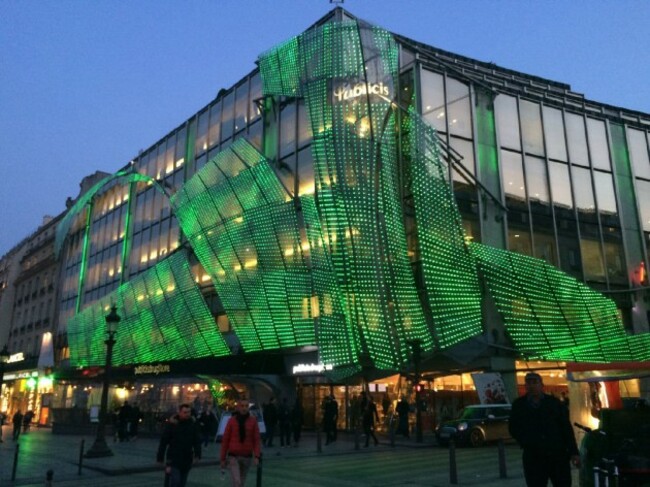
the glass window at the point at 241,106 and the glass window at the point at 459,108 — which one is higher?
the glass window at the point at 241,106

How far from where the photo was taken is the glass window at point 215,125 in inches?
1599

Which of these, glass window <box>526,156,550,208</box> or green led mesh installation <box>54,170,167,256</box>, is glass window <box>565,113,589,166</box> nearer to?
glass window <box>526,156,550,208</box>

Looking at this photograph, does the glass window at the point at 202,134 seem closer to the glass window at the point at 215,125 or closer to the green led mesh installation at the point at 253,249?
the glass window at the point at 215,125

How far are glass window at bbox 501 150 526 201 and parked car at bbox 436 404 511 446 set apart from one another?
1336 centimetres

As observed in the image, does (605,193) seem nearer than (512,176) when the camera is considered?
No

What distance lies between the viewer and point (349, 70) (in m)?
26.8

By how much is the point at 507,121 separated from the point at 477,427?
18106 millimetres

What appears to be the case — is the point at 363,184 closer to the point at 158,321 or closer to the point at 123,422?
the point at 123,422

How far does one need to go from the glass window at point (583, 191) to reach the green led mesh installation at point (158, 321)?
20.9 meters

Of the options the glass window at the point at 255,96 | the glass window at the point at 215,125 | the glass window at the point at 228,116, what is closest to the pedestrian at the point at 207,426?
the glass window at the point at 255,96

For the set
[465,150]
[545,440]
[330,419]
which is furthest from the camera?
[465,150]

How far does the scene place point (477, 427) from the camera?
20.1m

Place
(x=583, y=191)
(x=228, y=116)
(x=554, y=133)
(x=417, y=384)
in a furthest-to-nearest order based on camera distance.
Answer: (x=228, y=116), (x=554, y=133), (x=583, y=191), (x=417, y=384)

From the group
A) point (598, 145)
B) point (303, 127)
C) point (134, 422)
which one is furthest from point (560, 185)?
point (134, 422)
